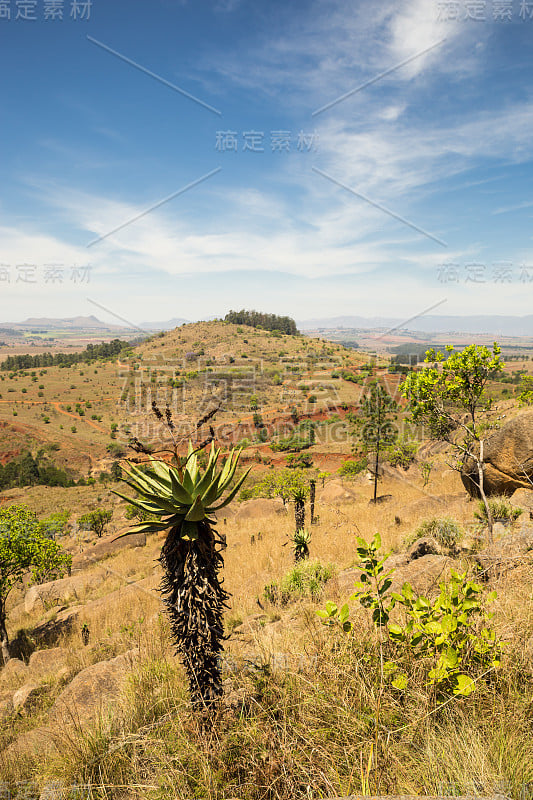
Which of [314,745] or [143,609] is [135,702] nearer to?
[314,745]

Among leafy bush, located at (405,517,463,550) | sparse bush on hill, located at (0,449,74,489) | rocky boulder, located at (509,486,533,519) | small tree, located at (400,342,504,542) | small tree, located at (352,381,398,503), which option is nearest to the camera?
leafy bush, located at (405,517,463,550)

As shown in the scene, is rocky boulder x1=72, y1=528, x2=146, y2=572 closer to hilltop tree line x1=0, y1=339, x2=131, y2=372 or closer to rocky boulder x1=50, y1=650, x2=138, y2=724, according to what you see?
rocky boulder x1=50, y1=650, x2=138, y2=724

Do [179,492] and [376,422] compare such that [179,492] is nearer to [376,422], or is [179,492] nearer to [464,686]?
[464,686]

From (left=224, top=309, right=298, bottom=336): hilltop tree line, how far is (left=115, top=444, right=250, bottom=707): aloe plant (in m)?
121

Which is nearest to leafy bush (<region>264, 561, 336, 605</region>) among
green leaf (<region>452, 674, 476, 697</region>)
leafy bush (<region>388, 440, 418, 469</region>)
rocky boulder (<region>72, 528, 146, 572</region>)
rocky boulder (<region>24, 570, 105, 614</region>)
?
green leaf (<region>452, 674, 476, 697</region>)

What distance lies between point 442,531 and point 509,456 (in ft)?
13.2

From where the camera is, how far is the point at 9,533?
10.1 meters

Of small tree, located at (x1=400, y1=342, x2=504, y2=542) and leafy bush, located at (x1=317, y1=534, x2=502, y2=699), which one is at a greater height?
small tree, located at (x1=400, y1=342, x2=504, y2=542)

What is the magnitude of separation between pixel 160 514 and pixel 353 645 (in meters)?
1.94

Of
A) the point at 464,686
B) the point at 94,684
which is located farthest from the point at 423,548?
the point at 94,684

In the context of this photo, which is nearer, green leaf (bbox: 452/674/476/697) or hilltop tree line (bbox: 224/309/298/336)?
green leaf (bbox: 452/674/476/697)

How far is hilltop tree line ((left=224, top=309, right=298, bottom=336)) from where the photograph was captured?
124 metres

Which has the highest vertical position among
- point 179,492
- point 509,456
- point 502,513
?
point 179,492

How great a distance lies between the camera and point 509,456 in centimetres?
954
